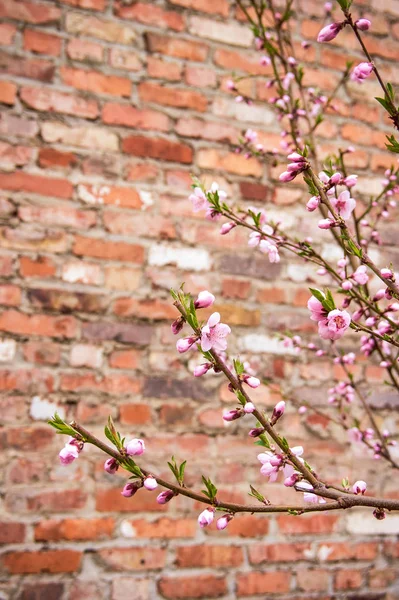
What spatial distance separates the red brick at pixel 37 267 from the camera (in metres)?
1.59

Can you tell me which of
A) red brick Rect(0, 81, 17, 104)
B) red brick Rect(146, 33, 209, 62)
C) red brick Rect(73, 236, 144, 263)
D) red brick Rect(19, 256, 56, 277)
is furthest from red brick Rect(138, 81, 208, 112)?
red brick Rect(19, 256, 56, 277)

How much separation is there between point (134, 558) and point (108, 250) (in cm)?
89

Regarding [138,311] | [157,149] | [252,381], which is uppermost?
[157,149]

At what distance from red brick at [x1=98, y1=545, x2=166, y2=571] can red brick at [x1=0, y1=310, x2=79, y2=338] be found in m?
0.62

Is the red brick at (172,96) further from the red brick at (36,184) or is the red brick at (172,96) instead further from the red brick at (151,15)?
the red brick at (36,184)

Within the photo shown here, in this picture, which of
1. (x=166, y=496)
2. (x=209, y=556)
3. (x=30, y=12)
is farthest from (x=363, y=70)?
(x=209, y=556)

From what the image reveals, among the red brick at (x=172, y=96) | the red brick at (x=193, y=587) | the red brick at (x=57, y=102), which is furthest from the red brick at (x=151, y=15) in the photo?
the red brick at (x=193, y=587)

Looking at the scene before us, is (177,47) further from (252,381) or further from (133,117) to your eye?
(252,381)

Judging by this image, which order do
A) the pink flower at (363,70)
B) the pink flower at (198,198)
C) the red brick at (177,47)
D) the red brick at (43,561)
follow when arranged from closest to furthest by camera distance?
1. the pink flower at (363,70)
2. the pink flower at (198,198)
3. the red brick at (43,561)
4. the red brick at (177,47)

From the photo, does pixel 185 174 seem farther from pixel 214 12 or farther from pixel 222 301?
→ pixel 214 12

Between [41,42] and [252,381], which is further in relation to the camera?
[41,42]

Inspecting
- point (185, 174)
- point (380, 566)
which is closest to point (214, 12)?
point (185, 174)

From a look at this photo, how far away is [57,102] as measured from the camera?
167cm

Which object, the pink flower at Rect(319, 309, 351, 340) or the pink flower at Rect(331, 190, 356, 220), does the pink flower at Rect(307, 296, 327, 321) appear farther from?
the pink flower at Rect(331, 190, 356, 220)
